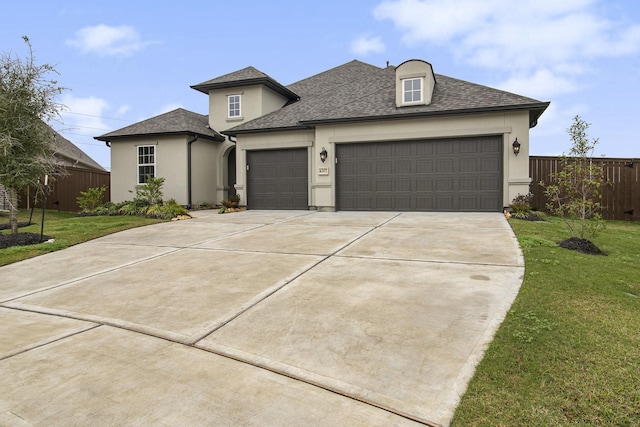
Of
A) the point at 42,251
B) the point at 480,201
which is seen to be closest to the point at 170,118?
the point at 42,251

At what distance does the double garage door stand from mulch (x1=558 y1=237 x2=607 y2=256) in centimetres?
582

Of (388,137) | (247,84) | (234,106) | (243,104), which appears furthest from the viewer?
(234,106)

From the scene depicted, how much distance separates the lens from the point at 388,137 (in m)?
13.4

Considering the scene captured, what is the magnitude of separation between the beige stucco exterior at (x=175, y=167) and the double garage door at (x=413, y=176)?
4438mm

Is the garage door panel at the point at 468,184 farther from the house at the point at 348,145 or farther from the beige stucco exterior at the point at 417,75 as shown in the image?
the beige stucco exterior at the point at 417,75

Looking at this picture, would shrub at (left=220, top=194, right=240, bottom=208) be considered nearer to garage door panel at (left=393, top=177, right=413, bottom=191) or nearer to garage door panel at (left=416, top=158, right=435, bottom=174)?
garage door panel at (left=393, top=177, right=413, bottom=191)

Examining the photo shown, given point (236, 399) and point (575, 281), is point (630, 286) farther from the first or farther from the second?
point (236, 399)

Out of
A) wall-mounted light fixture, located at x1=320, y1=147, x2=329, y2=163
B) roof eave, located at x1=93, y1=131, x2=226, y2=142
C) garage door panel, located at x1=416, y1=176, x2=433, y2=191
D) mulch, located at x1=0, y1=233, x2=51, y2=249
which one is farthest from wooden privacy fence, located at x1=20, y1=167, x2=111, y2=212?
garage door panel, located at x1=416, y1=176, x2=433, y2=191

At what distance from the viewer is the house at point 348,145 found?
40.9 ft

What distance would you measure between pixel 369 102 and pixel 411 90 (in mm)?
1686

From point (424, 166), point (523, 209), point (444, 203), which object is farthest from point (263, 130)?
point (523, 209)

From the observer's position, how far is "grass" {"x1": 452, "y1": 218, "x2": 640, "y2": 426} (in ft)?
7.37

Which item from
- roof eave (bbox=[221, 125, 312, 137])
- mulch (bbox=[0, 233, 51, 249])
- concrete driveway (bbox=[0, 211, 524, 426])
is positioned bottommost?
concrete driveway (bbox=[0, 211, 524, 426])

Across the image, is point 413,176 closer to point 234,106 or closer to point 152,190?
point 234,106
